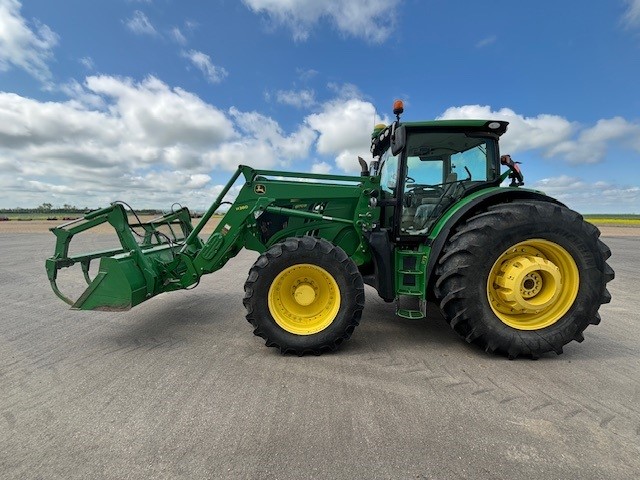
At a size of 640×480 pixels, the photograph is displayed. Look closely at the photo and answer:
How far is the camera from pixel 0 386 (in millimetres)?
2508

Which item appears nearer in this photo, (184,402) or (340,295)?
(184,402)

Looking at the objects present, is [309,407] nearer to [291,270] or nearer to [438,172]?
[291,270]

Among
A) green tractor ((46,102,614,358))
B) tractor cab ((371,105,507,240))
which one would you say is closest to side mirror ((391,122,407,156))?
green tractor ((46,102,614,358))

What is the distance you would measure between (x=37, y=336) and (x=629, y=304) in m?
8.20

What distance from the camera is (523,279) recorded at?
293cm

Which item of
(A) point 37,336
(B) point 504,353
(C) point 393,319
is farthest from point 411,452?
(A) point 37,336

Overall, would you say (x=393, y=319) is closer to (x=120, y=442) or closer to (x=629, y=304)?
(x=120, y=442)

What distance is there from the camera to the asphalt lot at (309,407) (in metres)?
1.72

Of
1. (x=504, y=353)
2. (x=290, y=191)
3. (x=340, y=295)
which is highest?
(x=290, y=191)

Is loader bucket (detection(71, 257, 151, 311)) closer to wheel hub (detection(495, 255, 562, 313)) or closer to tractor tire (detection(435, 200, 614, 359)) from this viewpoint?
tractor tire (detection(435, 200, 614, 359))

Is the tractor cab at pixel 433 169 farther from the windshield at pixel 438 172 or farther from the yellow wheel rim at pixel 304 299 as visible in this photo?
the yellow wheel rim at pixel 304 299

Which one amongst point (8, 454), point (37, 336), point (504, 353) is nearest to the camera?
point (8, 454)

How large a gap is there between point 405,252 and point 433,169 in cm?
119

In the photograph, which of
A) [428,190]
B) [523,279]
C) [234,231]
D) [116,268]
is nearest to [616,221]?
[428,190]
